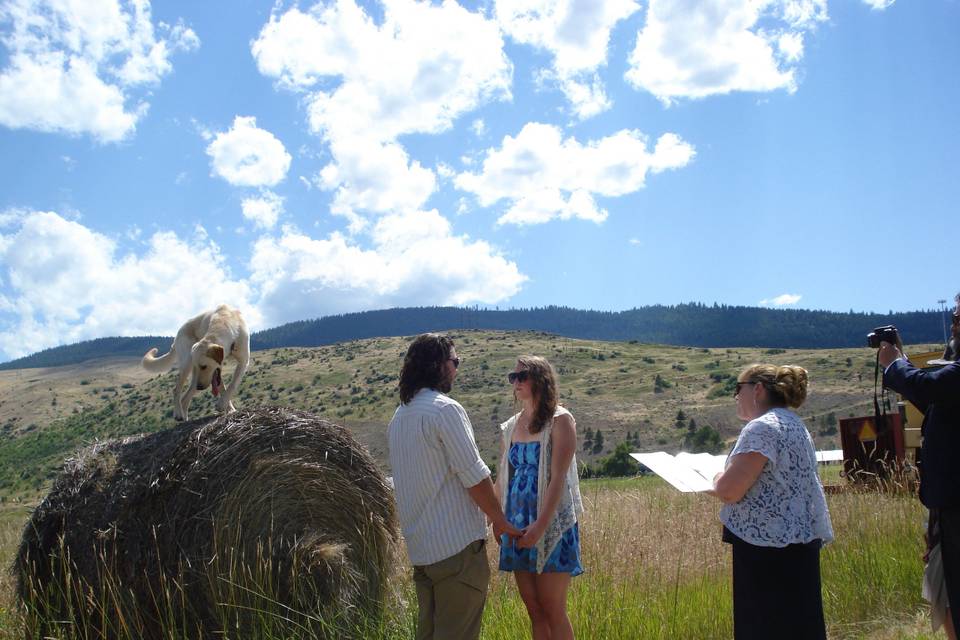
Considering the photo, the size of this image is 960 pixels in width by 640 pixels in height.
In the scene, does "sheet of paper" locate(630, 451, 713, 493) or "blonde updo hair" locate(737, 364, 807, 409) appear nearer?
"blonde updo hair" locate(737, 364, 807, 409)

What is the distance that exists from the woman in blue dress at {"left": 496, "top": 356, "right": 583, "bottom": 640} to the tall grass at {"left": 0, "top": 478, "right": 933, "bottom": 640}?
0.99 meters

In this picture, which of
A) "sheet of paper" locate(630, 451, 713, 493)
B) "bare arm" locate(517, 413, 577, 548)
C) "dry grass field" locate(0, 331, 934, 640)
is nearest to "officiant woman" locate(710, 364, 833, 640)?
"sheet of paper" locate(630, 451, 713, 493)

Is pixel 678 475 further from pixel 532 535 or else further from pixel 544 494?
pixel 532 535

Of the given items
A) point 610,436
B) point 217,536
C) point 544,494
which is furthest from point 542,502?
point 610,436

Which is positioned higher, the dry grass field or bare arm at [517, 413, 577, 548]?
bare arm at [517, 413, 577, 548]

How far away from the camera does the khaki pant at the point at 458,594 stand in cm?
399

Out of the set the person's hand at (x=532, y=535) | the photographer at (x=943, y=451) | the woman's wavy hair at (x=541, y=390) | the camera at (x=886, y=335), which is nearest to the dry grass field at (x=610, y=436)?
the person's hand at (x=532, y=535)

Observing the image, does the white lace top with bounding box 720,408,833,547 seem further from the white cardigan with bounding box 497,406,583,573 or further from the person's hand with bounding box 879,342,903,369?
the white cardigan with bounding box 497,406,583,573

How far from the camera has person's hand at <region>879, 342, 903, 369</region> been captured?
4.44 m

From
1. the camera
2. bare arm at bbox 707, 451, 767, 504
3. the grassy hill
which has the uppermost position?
the camera

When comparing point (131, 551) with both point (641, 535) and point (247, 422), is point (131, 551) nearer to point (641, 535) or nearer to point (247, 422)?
point (247, 422)

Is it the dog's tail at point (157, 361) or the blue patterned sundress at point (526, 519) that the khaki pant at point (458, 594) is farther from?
the dog's tail at point (157, 361)

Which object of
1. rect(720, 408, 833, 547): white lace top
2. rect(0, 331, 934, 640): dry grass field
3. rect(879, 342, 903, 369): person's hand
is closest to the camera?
rect(720, 408, 833, 547): white lace top

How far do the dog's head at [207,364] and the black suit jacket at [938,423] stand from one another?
5.12 m
